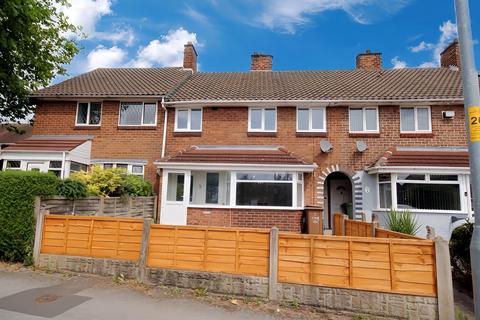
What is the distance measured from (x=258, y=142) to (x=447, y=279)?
10.2 m

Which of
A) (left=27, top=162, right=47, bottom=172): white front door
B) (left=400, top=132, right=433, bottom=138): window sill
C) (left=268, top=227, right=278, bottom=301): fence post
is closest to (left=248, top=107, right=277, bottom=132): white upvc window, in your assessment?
(left=400, top=132, right=433, bottom=138): window sill

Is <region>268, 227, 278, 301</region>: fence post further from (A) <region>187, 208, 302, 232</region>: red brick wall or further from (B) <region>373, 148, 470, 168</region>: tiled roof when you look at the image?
(B) <region>373, 148, 470, 168</region>: tiled roof

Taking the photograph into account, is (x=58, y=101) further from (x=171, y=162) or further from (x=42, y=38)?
(x=171, y=162)

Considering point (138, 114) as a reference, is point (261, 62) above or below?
above

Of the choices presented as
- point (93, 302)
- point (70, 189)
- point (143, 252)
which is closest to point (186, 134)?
point (70, 189)

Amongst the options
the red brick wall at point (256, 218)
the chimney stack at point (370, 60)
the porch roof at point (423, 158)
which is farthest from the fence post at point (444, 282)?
the chimney stack at point (370, 60)

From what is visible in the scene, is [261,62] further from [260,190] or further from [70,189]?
[70,189]

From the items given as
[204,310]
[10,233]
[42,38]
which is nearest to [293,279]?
[204,310]

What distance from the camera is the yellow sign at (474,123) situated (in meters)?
3.80

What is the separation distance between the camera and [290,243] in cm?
579

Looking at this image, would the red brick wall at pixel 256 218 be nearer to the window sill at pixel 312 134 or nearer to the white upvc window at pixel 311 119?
the window sill at pixel 312 134

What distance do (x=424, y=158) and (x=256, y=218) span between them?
7.31 meters

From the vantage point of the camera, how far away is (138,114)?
15172 mm

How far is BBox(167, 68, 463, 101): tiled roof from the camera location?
558 inches
